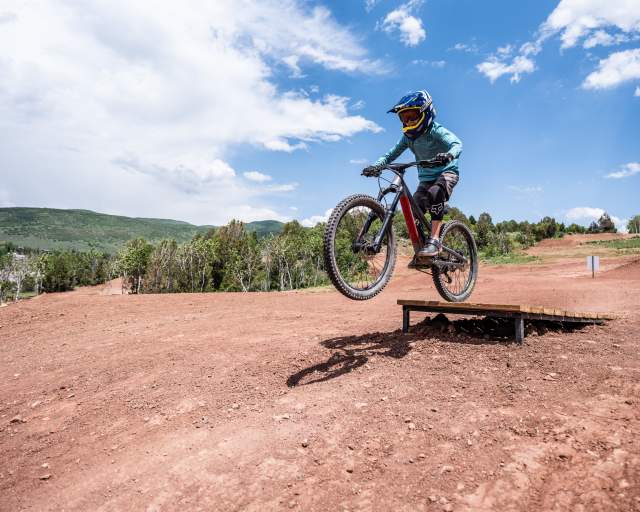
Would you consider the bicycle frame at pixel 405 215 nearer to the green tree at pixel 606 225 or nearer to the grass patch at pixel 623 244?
the grass patch at pixel 623 244

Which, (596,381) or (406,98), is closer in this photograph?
(596,381)

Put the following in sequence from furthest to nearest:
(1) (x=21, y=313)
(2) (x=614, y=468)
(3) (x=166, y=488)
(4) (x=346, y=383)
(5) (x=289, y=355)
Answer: (1) (x=21, y=313)
(5) (x=289, y=355)
(4) (x=346, y=383)
(3) (x=166, y=488)
(2) (x=614, y=468)

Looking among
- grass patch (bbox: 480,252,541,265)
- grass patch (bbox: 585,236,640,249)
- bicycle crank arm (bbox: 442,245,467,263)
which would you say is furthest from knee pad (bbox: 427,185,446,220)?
grass patch (bbox: 585,236,640,249)

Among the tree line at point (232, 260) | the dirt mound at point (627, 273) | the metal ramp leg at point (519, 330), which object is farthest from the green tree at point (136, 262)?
the metal ramp leg at point (519, 330)

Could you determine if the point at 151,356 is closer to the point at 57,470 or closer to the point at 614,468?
the point at 57,470

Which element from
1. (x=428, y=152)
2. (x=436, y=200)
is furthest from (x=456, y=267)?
(x=428, y=152)

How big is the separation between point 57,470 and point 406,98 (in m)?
7.01

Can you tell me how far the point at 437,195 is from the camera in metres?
6.70

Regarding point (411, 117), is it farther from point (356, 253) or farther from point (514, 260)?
point (514, 260)

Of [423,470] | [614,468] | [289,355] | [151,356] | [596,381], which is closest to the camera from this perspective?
[614,468]

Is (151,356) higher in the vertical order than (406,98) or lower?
lower

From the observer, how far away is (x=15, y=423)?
603 centimetres

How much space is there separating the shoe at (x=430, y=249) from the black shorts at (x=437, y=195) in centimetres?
46

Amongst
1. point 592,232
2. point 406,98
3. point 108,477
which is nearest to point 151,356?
point 108,477
